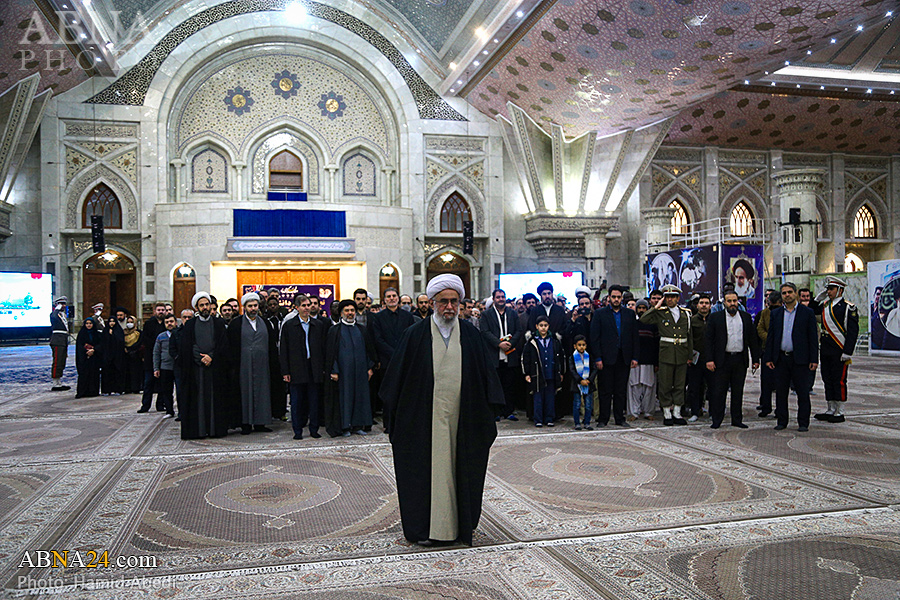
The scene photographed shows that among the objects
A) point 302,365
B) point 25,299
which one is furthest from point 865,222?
point 25,299

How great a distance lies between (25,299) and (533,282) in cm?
1196

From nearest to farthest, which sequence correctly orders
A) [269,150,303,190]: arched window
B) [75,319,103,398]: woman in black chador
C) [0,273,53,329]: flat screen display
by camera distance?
[75,319,103,398]: woman in black chador → [0,273,53,329]: flat screen display → [269,150,303,190]: arched window

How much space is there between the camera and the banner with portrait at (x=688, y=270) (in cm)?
1259

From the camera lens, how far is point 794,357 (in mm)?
5961

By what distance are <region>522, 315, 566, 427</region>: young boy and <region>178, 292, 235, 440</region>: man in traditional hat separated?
8.89 ft

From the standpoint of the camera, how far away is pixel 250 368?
6297mm

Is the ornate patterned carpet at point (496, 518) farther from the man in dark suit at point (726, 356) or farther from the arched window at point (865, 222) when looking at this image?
the arched window at point (865, 222)

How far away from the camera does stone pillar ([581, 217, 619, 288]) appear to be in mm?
17875

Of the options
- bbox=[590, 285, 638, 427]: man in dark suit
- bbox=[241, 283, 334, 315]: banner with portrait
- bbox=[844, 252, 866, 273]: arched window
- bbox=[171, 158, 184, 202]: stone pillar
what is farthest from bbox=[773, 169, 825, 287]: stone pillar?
bbox=[171, 158, 184, 202]: stone pillar

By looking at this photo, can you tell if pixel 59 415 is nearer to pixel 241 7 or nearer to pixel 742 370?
pixel 742 370

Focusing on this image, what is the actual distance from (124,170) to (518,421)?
1420 centimetres

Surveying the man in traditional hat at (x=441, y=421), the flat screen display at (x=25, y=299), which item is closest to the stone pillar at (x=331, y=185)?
the flat screen display at (x=25, y=299)

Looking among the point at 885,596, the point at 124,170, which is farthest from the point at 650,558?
the point at 124,170

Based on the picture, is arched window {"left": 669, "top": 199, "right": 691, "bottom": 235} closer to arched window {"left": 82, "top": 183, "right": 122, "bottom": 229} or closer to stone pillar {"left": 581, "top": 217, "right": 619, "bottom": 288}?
stone pillar {"left": 581, "top": 217, "right": 619, "bottom": 288}
